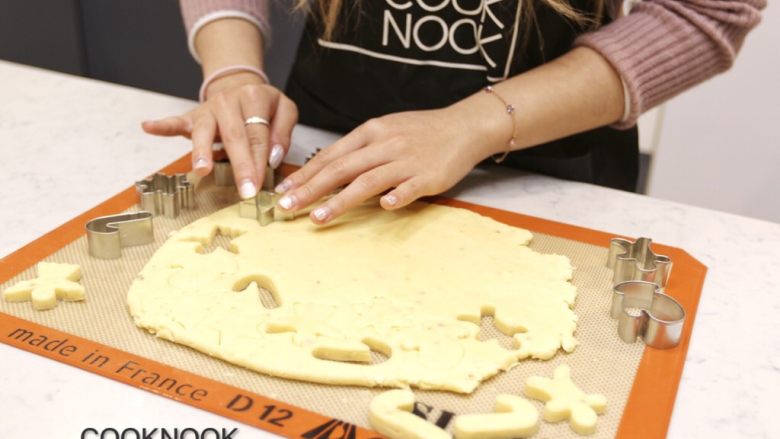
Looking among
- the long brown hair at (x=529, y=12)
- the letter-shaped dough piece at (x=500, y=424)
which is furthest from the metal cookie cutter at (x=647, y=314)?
the long brown hair at (x=529, y=12)

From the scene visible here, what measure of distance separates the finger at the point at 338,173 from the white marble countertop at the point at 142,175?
15 centimetres

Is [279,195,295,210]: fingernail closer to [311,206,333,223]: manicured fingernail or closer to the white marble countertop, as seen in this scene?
[311,206,333,223]: manicured fingernail

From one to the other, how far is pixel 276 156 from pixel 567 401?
0.51 metres

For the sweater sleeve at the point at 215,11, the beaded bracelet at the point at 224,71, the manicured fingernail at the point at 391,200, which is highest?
the sweater sleeve at the point at 215,11

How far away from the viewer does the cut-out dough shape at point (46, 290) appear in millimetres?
713

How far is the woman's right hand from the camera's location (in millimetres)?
914

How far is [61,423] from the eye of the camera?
0.60 metres

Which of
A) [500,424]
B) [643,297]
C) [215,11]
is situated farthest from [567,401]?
[215,11]

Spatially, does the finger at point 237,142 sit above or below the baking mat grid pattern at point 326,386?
above

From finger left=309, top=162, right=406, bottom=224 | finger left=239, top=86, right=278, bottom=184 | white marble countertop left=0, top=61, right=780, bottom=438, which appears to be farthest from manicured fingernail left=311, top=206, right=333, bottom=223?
white marble countertop left=0, top=61, right=780, bottom=438

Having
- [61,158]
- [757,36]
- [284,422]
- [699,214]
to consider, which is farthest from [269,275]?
[757,36]

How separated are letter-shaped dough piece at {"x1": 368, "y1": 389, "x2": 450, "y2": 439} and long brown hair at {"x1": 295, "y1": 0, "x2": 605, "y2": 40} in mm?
520

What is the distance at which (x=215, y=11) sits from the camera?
1129mm

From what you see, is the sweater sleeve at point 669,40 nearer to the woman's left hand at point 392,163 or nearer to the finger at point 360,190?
the woman's left hand at point 392,163
